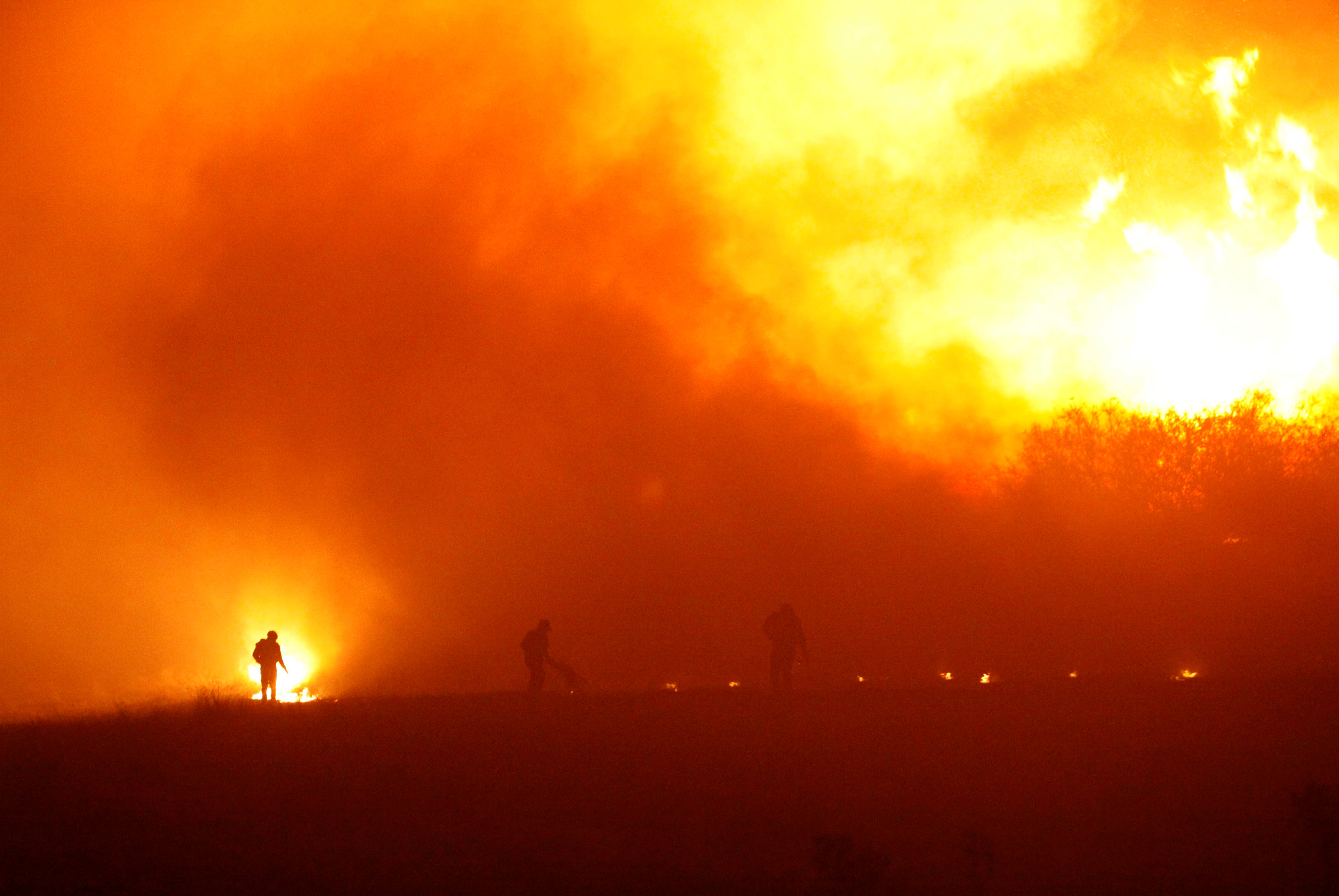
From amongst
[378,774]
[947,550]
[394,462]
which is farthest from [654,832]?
[394,462]

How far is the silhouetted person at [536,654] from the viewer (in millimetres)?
26672

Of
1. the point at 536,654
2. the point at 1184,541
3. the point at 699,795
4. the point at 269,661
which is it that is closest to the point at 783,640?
the point at 536,654

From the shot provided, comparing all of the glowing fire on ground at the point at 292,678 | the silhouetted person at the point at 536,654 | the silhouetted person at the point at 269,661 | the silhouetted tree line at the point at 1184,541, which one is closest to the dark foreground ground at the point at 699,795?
the silhouetted person at the point at 536,654

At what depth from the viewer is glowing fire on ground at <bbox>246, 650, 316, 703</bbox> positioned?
42.3 m

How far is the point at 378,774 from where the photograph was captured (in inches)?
813

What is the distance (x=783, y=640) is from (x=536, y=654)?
4977 mm

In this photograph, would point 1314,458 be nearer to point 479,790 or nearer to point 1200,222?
point 1200,222

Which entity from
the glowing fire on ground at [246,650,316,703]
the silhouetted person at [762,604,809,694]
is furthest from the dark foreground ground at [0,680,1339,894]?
the glowing fire on ground at [246,650,316,703]

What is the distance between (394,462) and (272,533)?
25.4ft

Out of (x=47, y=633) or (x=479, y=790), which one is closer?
(x=479, y=790)

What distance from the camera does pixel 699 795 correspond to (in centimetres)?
2044

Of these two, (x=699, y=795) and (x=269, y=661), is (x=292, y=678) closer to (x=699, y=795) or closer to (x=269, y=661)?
(x=269, y=661)

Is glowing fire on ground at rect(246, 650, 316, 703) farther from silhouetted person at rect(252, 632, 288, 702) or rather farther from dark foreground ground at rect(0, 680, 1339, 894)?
dark foreground ground at rect(0, 680, 1339, 894)

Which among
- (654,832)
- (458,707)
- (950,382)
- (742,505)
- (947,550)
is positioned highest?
(950,382)
